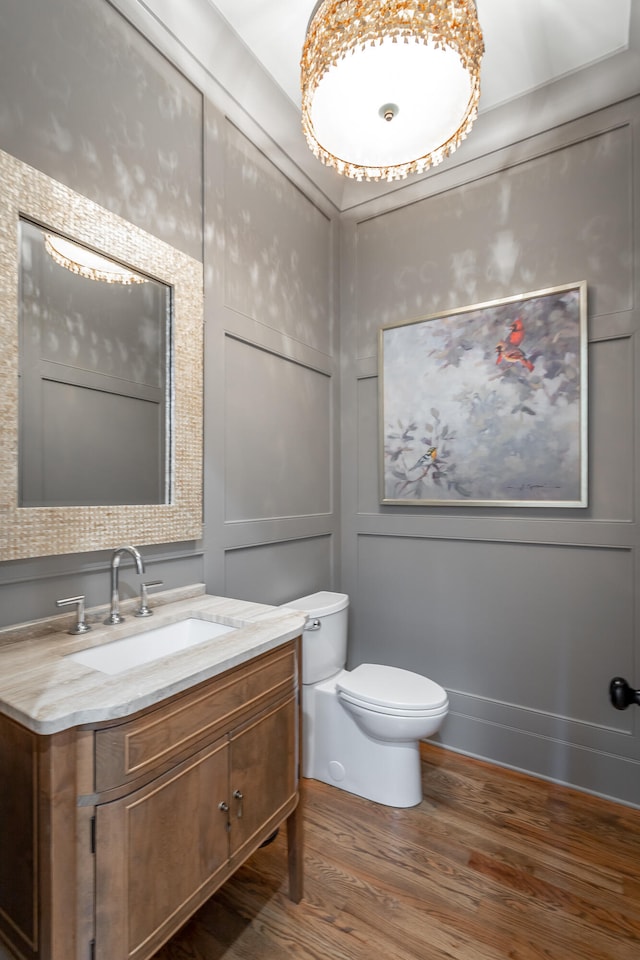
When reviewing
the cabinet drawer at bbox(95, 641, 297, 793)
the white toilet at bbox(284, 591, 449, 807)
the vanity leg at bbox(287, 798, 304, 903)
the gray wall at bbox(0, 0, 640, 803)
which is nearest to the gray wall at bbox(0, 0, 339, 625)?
the gray wall at bbox(0, 0, 640, 803)

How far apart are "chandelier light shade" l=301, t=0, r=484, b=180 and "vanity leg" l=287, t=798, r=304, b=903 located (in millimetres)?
2076

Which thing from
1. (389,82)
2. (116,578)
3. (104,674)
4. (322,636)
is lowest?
(322,636)

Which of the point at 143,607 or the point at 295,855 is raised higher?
the point at 143,607

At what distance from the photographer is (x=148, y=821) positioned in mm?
982

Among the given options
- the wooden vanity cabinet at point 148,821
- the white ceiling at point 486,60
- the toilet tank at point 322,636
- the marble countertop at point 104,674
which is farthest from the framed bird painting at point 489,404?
the wooden vanity cabinet at point 148,821

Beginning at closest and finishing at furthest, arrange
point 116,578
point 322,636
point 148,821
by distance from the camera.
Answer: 1. point 148,821
2. point 116,578
3. point 322,636

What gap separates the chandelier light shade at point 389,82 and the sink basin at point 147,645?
5.15ft

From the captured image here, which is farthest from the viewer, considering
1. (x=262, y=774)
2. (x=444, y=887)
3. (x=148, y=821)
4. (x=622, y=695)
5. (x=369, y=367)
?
(x=369, y=367)

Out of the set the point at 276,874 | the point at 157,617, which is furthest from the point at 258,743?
the point at 276,874

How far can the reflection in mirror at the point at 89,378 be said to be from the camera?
1289 mm

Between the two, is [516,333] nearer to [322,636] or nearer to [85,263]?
[322,636]

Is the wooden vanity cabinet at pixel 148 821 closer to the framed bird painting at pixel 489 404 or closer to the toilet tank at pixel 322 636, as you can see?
the toilet tank at pixel 322 636

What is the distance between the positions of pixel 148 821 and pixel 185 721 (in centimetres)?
19

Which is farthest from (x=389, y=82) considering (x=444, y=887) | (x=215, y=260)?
(x=444, y=887)
